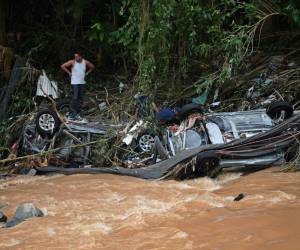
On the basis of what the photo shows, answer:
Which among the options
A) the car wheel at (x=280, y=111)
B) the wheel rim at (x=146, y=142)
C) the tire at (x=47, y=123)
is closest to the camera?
the car wheel at (x=280, y=111)

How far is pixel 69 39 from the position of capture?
17328mm

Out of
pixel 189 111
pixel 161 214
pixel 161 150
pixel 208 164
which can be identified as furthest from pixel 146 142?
pixel 161 214

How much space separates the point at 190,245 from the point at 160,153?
195 inches

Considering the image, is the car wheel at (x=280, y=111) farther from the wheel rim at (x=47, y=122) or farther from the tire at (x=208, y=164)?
the wheel rim at (x=47, y=122)

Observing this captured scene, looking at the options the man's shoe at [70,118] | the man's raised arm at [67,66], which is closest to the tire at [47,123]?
the man's shoe at [70,118]

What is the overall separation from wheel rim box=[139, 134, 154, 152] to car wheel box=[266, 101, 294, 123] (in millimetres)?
2721

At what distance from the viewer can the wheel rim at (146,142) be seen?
11541 mm

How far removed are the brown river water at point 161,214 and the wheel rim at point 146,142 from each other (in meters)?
1.91

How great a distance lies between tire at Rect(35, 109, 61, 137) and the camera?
12.1 meters

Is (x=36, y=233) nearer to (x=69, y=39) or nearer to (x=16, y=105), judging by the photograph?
(x=16, y=105)

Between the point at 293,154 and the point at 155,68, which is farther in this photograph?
the point at 155,68

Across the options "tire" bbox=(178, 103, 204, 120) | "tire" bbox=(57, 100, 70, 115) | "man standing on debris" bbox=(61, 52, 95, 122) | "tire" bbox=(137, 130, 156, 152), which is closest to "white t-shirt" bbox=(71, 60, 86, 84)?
"man standing on debris" bbox=(61, 52, 95, 122)

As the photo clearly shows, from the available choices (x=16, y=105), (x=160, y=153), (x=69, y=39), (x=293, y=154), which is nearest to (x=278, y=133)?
(x=293, y=154)

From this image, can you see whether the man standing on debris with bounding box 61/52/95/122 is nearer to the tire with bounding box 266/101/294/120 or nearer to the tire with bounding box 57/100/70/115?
the tire with bounding box 57/100/70/115
